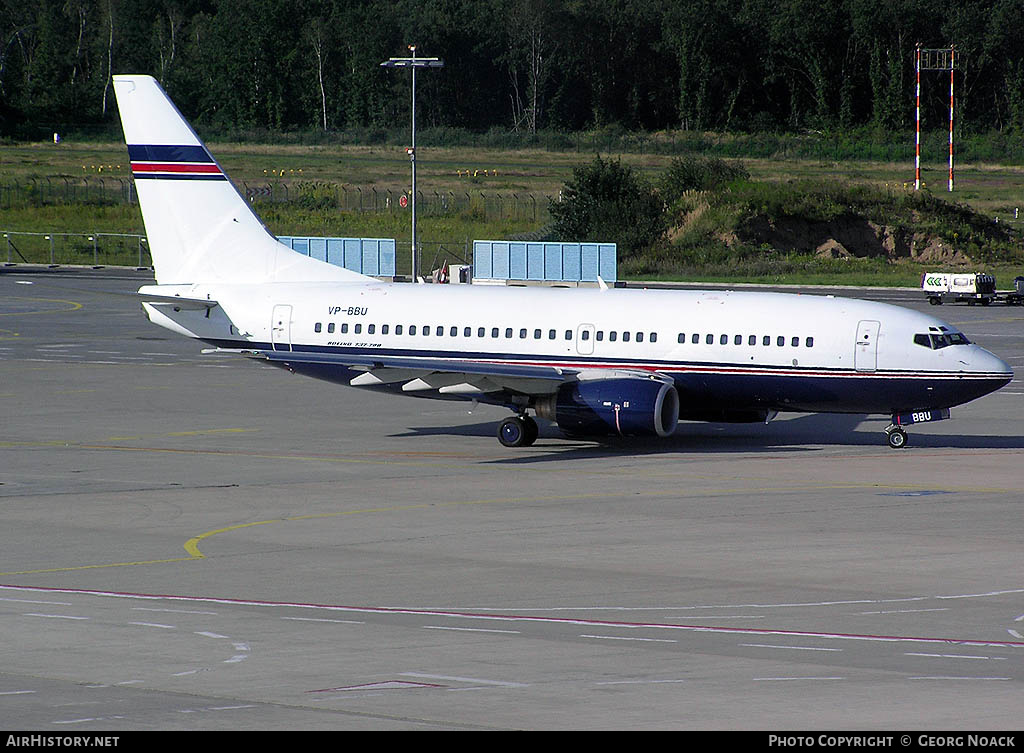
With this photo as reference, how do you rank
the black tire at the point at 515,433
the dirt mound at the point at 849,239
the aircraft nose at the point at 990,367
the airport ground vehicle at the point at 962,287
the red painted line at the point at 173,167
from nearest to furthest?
the aircraft nose at the point at 990,367
the black tire at the point at 515,433
the red painted line at the point at 173,167
the airport ground vehicle at the point at 962,287
the dirt mound at the point at 849,239

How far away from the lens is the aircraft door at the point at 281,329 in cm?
4634

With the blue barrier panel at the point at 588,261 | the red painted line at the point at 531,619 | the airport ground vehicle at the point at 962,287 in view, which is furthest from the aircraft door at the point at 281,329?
the airport ground vehicle at the point at 962,287

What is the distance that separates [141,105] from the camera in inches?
1921

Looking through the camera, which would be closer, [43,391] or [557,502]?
[557,502]

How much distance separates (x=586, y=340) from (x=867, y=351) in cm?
807

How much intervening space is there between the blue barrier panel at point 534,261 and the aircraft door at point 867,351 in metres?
54.3

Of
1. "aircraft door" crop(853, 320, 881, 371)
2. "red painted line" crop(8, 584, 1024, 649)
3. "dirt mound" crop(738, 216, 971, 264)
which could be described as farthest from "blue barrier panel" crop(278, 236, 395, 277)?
"red painted line" crop(8, 584, 1024, 649)

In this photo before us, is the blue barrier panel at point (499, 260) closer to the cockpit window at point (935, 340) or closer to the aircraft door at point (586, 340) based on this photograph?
the aircraft door at point (586, 340)

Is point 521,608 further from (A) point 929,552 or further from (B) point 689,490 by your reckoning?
(B) point 689,490

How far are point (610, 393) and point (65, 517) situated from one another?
610 inches

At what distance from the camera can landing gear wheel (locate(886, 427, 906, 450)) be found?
4297 cm

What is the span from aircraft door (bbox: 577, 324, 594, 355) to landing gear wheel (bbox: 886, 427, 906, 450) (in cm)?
903

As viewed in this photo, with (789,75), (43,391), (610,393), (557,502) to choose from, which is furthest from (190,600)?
(789,75)

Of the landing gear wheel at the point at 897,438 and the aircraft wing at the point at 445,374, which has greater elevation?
the aircraft wing at the point at 445,374
